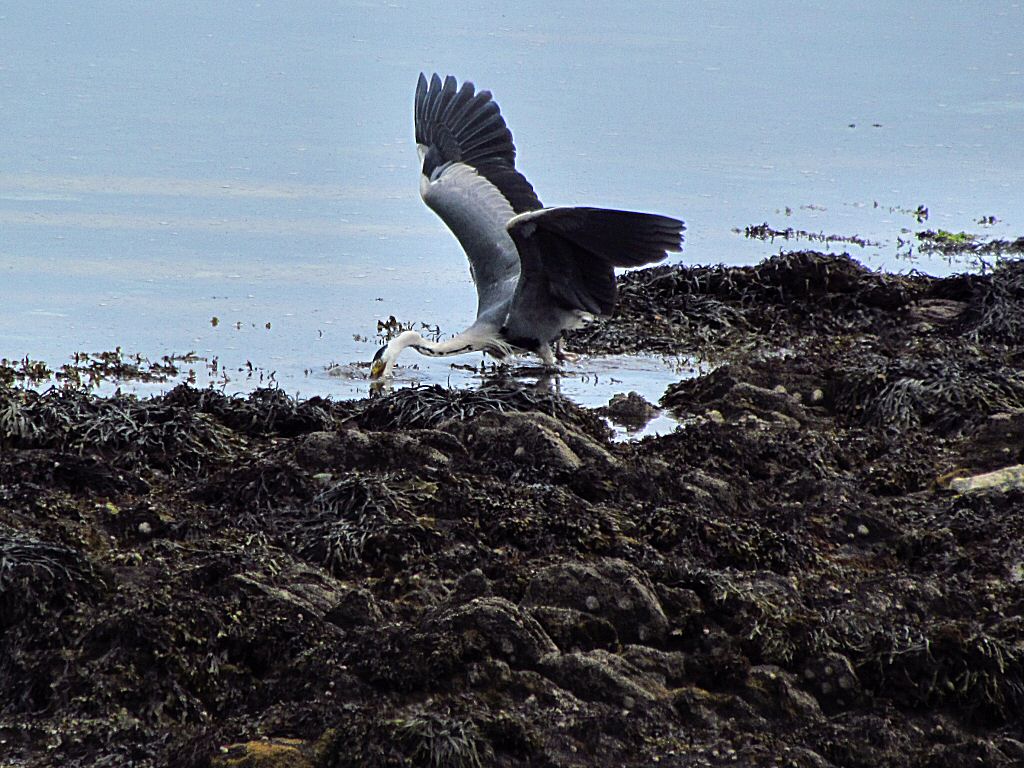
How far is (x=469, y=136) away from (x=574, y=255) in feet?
7.10

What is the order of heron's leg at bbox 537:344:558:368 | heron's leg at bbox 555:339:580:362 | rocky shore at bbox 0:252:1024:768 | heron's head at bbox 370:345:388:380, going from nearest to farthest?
1. rocky shore at bbox 0:252:1024:768
2. heron's head at bbox 370:345:388:380
3. heron's leg at bbox 537:344:558:368
4. heron's leg at bbox 555:339:580:362

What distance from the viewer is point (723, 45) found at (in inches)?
→ 1136

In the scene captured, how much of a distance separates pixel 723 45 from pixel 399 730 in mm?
25965

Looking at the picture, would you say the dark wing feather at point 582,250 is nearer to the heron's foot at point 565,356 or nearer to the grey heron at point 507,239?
the grey heron at point 507,239

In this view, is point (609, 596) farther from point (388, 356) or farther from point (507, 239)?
point (507, 239)

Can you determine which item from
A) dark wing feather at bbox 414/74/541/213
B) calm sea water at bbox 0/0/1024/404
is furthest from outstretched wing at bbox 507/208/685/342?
dark wing feather at bbox 414/74/541/213

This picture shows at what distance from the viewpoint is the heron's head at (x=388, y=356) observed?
8.55 meters

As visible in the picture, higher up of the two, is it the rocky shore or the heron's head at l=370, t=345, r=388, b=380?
the heron's head at l=370, t=345, r=388, b=380

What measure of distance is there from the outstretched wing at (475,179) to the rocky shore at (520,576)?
1466 millimetres

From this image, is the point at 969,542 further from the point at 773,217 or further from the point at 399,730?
the point at 773,217

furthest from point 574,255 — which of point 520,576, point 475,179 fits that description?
point 520,576

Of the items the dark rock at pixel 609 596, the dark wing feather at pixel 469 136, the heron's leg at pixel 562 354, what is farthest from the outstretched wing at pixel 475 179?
the dark rock at pixel 609 596

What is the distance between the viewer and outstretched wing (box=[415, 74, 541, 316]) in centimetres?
941

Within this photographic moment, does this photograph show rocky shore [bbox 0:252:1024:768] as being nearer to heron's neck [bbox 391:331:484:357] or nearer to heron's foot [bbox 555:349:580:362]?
heron's neck [bbox 391:331:484:357]
